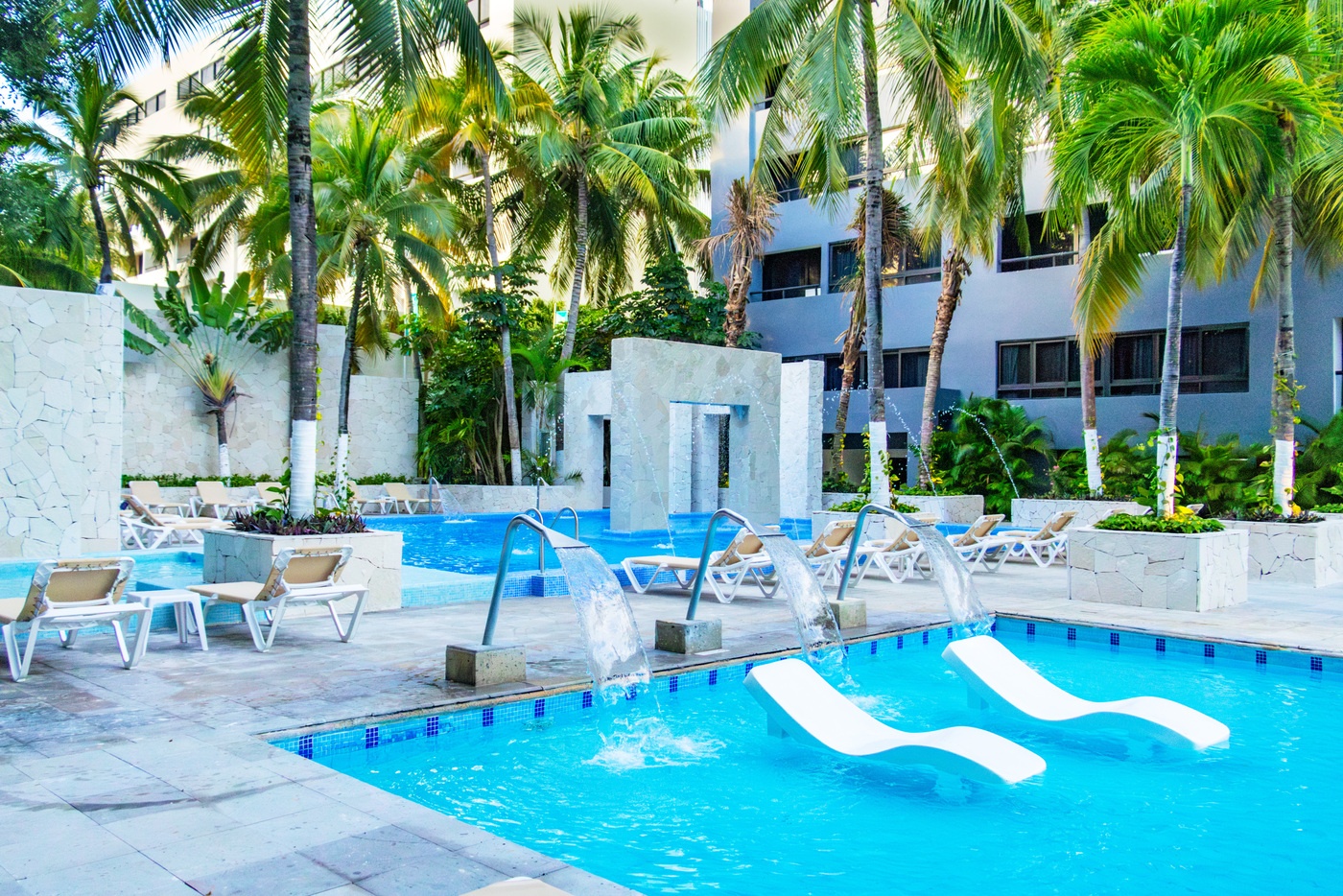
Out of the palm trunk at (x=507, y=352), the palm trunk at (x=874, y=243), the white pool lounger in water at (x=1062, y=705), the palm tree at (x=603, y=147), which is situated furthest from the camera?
the palm tree at (x=603, y=147)

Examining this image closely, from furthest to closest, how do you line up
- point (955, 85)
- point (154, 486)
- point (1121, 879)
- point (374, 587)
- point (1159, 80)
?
point (154, 486) < point (955, 85) < point (1159, 80) < point (374, 587) < point (1121, 879)

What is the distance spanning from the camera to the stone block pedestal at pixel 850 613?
885cm

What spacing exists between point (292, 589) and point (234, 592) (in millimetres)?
511

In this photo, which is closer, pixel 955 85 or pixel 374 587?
pixel 374 587

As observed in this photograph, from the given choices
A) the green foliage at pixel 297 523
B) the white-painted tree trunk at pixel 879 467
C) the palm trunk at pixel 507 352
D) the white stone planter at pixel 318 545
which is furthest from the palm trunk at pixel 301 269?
the palm trunk at pixel 507 352

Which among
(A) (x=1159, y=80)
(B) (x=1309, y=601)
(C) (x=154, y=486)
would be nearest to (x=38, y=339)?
(C) (x=154, y=486)

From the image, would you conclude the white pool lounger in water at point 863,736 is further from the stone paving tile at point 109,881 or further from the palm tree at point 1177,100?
the palm tree at point 1177,100

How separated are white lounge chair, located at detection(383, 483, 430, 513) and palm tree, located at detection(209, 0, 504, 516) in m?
13.0

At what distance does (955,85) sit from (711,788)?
1242 cm

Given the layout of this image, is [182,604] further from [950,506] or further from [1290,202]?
[950,506]

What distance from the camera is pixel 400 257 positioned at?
24141 millimetres

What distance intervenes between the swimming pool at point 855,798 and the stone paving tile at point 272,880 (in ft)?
4.31

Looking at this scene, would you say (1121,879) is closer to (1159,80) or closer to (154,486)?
(1159,80)

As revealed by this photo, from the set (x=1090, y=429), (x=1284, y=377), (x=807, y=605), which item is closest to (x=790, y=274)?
(x=1090, y=429)
